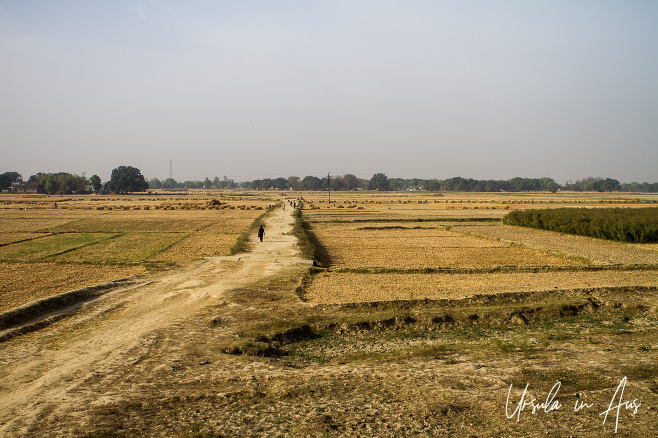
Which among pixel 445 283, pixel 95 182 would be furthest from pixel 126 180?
pixel 445 283

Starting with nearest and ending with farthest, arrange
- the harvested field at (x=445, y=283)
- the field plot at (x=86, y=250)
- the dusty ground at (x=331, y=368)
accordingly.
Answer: the dusty ground at (x=331, y=368)
the harvested field at (x=445, y=283)
the field plot at (x=86, y=250)

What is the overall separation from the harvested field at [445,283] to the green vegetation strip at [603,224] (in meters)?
13.2

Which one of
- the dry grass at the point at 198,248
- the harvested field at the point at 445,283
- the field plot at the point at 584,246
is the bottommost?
the field plot at the point at 584,246

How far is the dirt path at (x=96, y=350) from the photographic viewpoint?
6.77 metres

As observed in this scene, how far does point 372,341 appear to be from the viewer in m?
10.6

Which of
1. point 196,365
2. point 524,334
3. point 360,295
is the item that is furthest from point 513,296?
point 196,365

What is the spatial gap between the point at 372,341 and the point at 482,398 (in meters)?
3.65

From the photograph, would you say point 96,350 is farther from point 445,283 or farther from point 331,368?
point 445,283

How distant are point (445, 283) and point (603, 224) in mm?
21661

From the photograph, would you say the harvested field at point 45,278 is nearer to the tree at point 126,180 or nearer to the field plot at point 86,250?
the field plot at point 86,250

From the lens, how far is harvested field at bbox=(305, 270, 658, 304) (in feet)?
48.9

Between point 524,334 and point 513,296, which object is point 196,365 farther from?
point 513,296

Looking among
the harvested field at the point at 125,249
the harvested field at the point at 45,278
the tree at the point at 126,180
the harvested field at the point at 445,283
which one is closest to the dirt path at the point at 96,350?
the harvested field at the point at 45,278

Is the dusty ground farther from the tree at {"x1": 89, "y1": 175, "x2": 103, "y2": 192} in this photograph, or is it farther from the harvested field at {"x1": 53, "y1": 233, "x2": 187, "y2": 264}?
the tree at {"x1": 89, "y1": 175, "x2": 103, "y2": 192}
